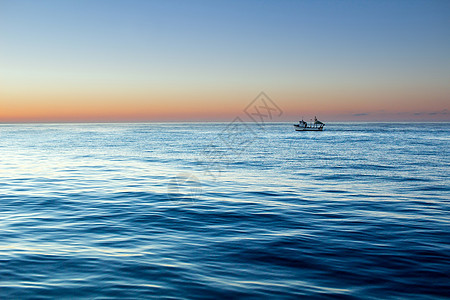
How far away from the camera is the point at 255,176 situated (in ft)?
87.5

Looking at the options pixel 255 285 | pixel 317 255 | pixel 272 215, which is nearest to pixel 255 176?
pixel 272 215

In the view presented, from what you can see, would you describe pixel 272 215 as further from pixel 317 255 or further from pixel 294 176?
pixel 294 176

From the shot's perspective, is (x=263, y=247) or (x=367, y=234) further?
(x=367, y=234)

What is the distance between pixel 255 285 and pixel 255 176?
18.8m

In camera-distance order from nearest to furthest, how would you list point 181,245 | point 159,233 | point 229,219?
1. point 181,245
2. point 159,233
3. point 229,219

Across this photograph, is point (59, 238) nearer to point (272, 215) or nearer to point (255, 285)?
point (255, 285)

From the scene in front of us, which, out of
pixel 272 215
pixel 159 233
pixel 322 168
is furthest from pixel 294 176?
pixel 159 233

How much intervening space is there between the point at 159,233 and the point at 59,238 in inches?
119

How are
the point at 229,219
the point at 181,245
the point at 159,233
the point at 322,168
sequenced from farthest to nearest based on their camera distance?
the point at 322,168 < the point at 229,219 < the point at 159,233 < the point at 181,245

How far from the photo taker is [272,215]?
14.8 meters

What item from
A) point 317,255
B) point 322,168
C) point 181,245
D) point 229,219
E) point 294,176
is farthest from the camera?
point 322,168

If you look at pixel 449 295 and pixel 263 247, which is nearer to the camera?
pixel 449 295

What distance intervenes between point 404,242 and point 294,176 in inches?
609

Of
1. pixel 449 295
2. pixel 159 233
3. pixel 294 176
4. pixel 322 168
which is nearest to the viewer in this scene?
pixel 449 295
